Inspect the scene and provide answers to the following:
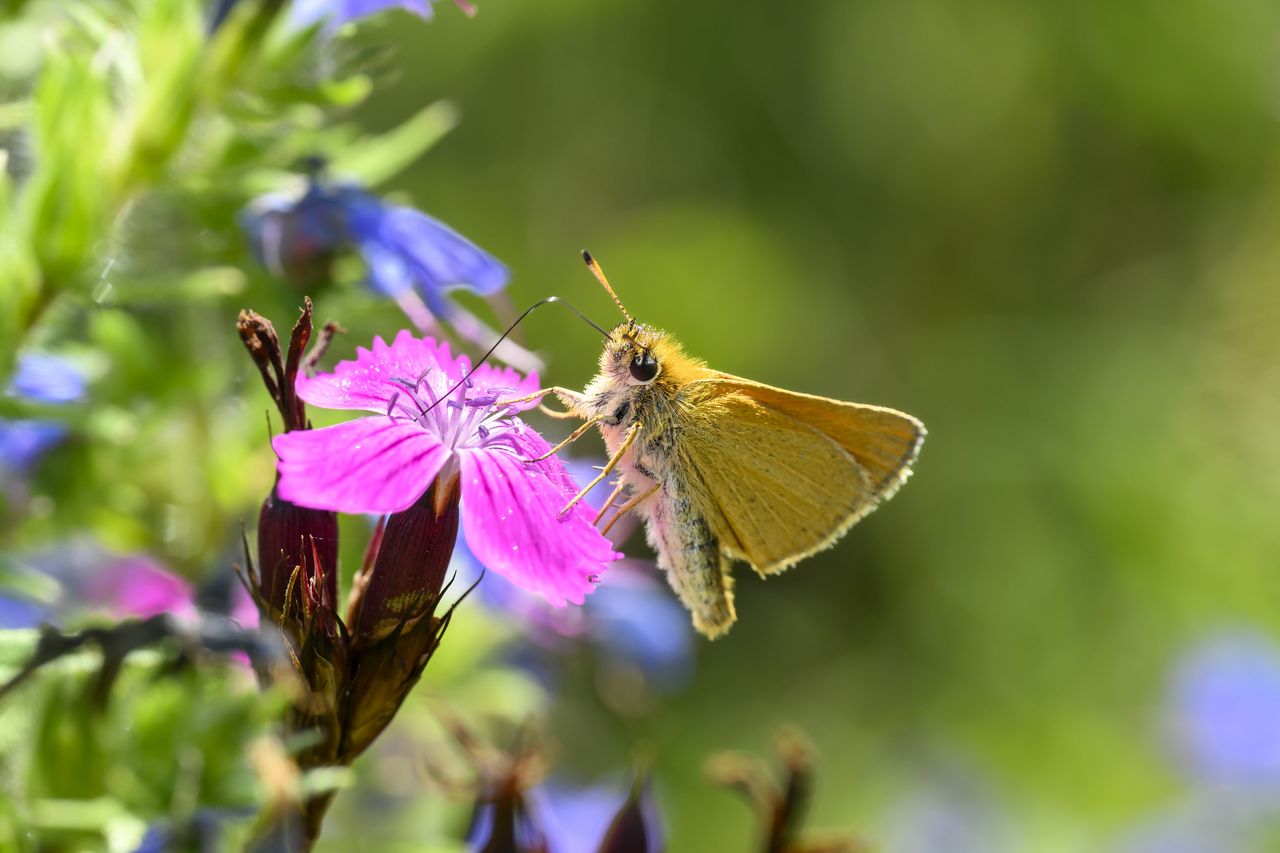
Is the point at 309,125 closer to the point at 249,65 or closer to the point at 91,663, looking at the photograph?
the point at 249,65

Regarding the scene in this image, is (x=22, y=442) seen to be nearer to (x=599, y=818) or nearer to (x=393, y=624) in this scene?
(x=393, y=624)

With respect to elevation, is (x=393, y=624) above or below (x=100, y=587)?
above

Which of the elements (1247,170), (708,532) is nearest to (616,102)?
(1247,170)

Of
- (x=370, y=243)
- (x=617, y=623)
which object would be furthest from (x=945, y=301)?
(x=370, y=243)

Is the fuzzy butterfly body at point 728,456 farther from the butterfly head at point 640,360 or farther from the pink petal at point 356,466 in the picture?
the pink petal at point 356,466

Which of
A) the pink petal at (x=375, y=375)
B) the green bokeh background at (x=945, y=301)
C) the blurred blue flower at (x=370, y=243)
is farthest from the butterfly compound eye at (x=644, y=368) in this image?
the green bokeh background at (x=945, y=301)
